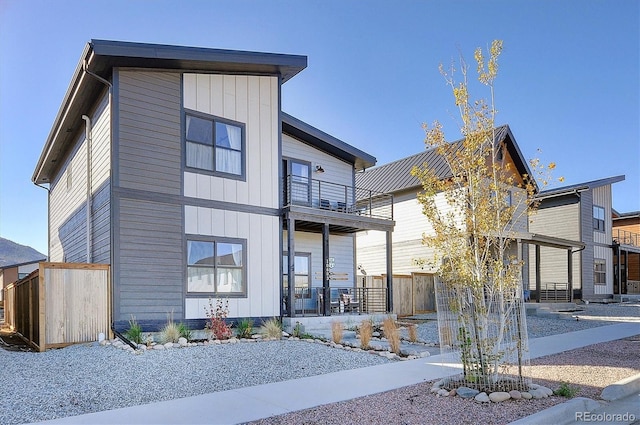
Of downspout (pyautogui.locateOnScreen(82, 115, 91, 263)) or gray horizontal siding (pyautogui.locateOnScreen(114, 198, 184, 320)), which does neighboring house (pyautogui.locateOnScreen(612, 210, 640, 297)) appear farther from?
downspout (pyautogui.locateOnScreen(82, 115, 91, 263))

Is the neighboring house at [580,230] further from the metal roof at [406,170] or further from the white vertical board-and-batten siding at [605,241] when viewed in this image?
the metal roof at [406,170]

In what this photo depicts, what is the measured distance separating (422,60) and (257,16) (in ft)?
18.6

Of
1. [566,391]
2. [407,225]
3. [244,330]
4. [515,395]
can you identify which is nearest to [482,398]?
[515,395]

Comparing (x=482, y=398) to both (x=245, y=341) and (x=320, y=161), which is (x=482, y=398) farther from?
(x=320, y=161)

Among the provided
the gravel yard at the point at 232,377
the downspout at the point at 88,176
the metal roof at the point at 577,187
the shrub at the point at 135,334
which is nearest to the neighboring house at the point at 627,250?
the metal roof at the point at 577,187

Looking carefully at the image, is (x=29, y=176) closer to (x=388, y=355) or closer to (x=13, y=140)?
(x=13, y=140)

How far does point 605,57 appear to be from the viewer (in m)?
16.2

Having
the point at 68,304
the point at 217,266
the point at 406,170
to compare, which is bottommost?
the point at 68,304

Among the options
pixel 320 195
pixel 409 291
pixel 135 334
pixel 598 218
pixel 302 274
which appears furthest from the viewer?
pixel 598 218

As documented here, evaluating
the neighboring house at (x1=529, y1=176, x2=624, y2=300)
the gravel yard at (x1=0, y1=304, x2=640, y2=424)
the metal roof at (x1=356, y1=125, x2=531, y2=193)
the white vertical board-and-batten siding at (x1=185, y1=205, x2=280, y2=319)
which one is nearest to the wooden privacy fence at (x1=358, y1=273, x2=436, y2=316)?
the metal roof at (x1=356, y1=125, x2=531, y2=193)

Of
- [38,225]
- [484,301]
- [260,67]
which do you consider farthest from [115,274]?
[38,225]

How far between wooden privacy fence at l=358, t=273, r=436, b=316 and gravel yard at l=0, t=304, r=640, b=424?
8.25 metres

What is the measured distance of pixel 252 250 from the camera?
45.5ft

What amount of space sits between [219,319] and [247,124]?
5479mm
